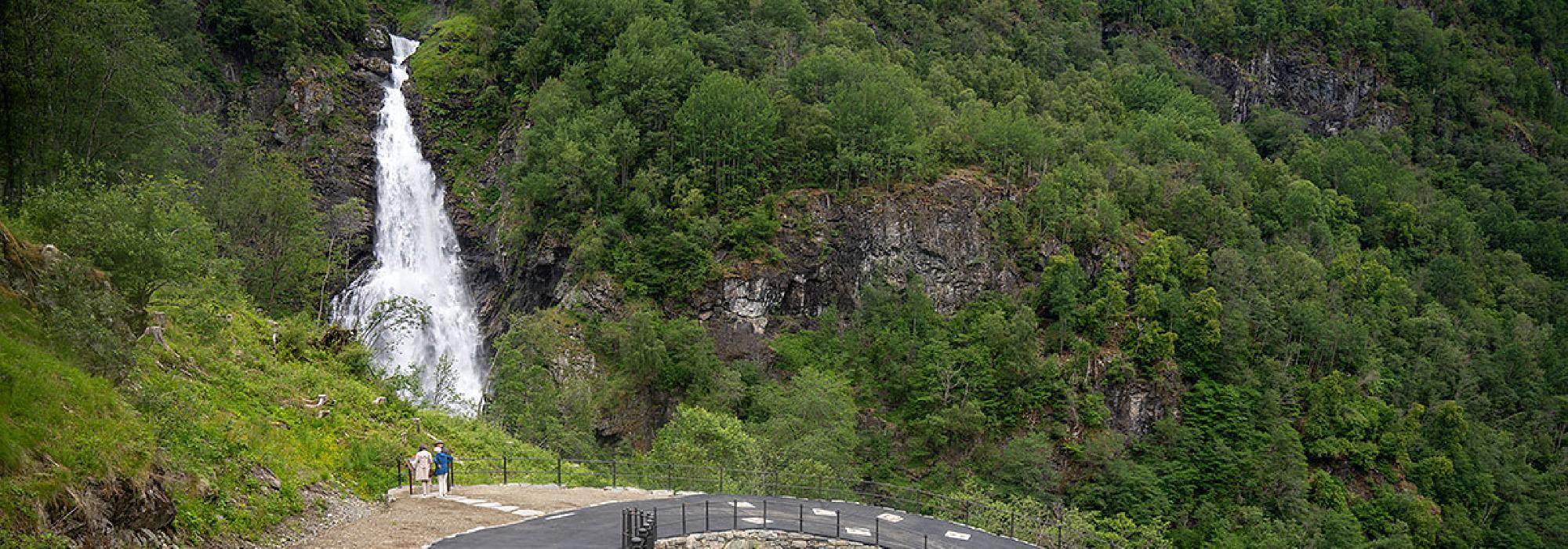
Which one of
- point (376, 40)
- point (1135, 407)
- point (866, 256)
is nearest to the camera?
point (1135, 407)

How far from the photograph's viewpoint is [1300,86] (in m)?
131

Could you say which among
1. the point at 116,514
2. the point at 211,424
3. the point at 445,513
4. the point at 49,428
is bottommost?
the point at 445,513

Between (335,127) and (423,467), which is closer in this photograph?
(423,467)

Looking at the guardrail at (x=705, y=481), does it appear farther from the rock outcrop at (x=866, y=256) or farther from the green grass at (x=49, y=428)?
the rock outcrop at (x=866, y=256)

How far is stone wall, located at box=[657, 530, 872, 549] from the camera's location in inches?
841

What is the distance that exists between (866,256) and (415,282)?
32.0 meters

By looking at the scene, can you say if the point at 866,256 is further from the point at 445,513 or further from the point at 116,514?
the point at 116,514

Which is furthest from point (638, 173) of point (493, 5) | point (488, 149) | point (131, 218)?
point (131, 218)

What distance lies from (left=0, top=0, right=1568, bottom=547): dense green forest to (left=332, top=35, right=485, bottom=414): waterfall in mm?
2722

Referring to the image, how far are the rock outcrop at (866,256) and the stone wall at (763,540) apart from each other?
3979cm

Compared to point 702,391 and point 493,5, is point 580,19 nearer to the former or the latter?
point 493,5

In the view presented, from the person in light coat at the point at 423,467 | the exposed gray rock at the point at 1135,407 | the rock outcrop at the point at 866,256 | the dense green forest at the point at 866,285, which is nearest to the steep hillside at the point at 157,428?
the dense green forest at the point at 866,285

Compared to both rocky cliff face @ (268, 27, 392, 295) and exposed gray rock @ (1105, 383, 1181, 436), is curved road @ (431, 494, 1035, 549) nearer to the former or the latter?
rocky cliff face @ (268, 27, 392, 295)

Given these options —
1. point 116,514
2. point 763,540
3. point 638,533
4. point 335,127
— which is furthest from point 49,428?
point 335,127
